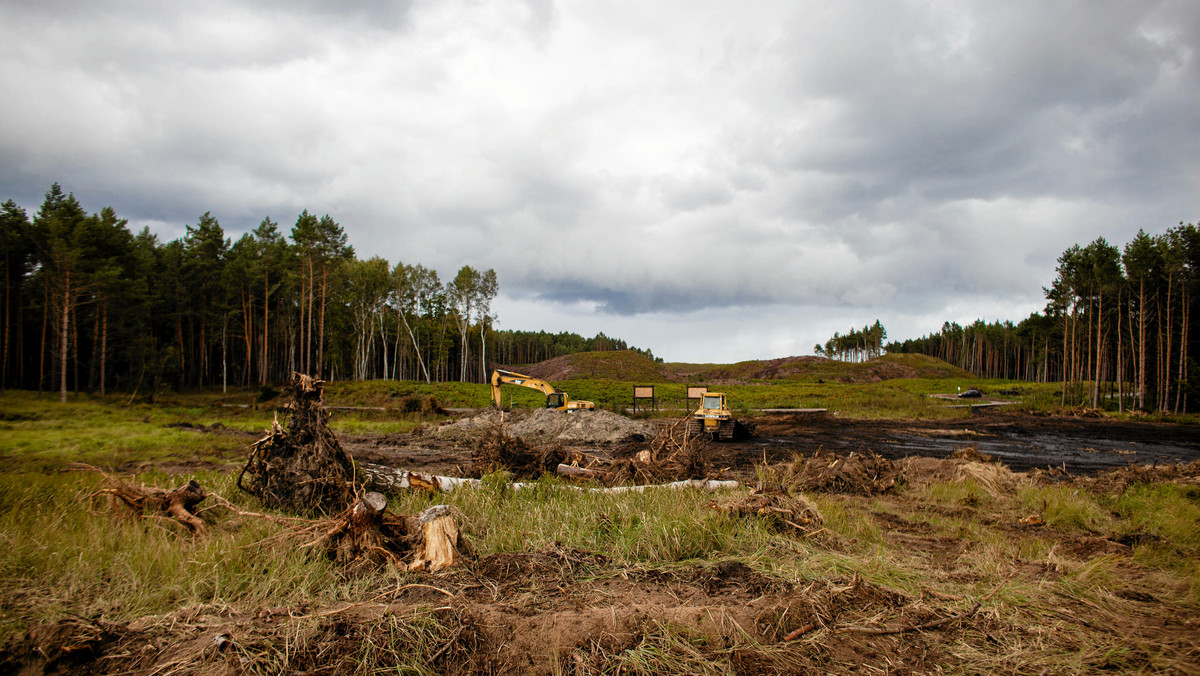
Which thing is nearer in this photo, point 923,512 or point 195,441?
point 923,512

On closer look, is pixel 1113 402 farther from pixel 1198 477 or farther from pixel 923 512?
pixel 923 512

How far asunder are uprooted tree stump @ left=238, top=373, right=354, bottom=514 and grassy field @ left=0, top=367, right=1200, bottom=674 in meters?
0.61

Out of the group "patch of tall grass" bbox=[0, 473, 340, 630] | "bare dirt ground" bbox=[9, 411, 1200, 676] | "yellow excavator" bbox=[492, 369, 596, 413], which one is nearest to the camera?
"bare dirt ground" bbox=[9, 411, 1200, 676]

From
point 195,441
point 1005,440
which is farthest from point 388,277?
point 1005,440

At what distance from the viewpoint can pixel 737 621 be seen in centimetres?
404

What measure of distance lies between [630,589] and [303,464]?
5723 mm

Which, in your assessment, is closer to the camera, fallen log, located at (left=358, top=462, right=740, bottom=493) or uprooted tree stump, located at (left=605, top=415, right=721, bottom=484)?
fallen log, located at (left=358, top=462, right=740, bottom=493)

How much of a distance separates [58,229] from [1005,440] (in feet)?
179

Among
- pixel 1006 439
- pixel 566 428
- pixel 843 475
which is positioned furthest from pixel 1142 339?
pixel 566 428

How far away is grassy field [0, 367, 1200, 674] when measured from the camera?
3537 millimetres

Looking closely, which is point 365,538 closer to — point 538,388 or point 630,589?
point 630,589

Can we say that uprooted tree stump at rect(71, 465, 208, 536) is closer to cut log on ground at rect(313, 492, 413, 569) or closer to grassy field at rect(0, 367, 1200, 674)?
grassy field at rect(0, 367, 1200, 674)

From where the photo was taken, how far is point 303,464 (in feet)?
25.7

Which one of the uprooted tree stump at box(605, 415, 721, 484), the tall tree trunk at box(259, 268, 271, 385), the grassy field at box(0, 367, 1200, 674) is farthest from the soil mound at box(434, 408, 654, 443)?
the tall tree trunk at box(259, 268, 271, 385)
